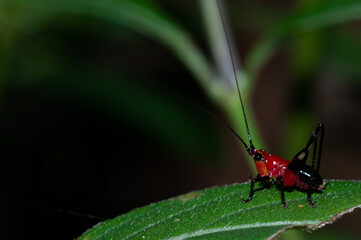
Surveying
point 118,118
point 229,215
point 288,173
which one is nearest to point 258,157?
point 288,173

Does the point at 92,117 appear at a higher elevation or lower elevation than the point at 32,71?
lower

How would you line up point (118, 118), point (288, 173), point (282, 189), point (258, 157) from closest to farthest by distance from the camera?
point (282, 189) < point (288, 173) < point (258, 157) < point (118, 118)

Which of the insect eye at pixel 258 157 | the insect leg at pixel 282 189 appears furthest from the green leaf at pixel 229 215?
the insect eye at pixel 258 157

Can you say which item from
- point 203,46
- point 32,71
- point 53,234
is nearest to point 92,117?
point 32,71

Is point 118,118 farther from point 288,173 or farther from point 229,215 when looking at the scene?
point 229,215

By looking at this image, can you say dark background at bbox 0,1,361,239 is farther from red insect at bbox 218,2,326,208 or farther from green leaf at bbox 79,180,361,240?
green leaf at bbox 79,180,361,240

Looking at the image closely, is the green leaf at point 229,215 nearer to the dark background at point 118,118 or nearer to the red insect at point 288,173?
the red insect at point 288,173

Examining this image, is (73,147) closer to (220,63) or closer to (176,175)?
(176,175)
